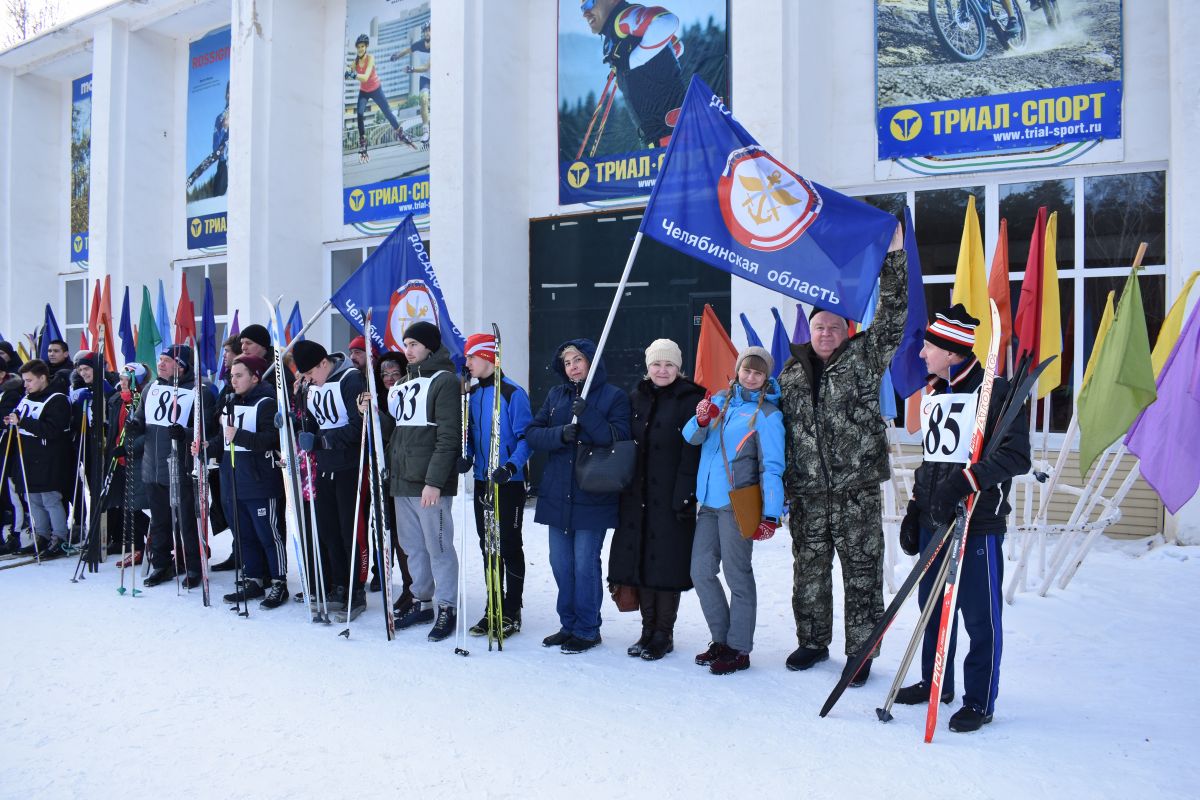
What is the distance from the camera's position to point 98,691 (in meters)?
4.32

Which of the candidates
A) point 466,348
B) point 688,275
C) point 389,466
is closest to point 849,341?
point 466,348

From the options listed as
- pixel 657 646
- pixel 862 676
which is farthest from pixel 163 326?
pixel 862 676

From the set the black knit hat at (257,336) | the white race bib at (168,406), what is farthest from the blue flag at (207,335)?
the black knit hat at (257,336)

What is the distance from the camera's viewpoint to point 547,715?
13.0ft

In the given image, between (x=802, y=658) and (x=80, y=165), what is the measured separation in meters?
18.7

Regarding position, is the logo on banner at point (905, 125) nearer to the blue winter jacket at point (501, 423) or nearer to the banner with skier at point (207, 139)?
the blue winter jacket at point (501, 423)

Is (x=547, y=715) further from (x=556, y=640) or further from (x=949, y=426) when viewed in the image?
(x=949, y=426)

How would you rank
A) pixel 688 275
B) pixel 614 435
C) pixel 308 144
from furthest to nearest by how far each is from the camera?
1. pixel 308 144
2. pixel 688 275
3. pixel 614 435

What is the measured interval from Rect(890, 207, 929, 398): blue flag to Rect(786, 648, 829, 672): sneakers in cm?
147

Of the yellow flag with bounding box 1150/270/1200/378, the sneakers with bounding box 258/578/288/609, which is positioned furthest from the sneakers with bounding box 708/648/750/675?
the yellow flag with bounding box 1150/270/1200/378

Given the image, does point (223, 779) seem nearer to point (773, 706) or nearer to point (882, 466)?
point (773, 706)

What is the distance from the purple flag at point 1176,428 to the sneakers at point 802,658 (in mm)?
2452

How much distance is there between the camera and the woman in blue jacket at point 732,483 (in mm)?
4492

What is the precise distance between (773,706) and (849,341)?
1828mm
